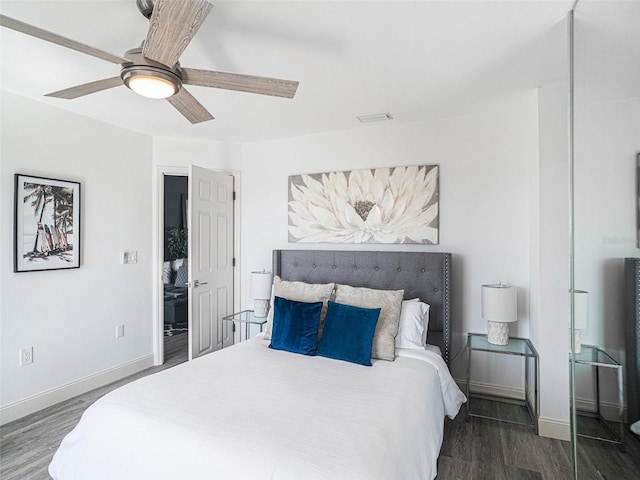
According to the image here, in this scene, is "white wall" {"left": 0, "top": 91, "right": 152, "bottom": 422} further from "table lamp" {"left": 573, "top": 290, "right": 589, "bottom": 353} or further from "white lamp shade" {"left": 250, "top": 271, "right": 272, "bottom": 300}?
"table lamp" {"left": 573, "top": 290, "right": 589, "bottom": 353}

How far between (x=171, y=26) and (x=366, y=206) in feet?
7.95

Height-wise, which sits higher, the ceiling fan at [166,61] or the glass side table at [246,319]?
the ceiling fan at [166,61]

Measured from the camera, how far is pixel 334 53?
2188mm

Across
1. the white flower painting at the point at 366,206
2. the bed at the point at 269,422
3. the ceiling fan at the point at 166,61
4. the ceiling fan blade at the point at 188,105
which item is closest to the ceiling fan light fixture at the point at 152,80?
the ceiling fan at the point at 166,61

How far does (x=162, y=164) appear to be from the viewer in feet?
13.1

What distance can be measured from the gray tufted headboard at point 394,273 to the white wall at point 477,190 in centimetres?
20

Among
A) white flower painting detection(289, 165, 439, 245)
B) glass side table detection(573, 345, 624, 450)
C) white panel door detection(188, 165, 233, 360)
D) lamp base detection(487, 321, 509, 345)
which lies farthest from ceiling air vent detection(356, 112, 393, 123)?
glass side table detection(573, 345, 624, 450)

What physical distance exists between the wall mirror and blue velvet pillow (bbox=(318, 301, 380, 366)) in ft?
4.01

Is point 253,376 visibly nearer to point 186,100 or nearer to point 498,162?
point 186,100


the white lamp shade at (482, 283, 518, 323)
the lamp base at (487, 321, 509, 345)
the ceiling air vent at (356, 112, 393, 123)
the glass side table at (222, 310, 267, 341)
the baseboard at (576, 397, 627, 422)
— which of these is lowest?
the glass side table at (222, 310, 267, 341)

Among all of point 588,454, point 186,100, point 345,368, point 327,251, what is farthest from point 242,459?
point 327,251

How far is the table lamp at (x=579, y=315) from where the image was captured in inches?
59.9

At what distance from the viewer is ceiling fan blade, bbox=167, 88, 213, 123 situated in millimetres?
1992

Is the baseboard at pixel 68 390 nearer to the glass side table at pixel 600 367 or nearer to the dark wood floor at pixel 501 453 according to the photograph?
the dark wood floor at pixel 501 453
